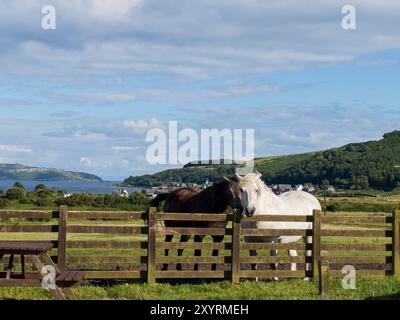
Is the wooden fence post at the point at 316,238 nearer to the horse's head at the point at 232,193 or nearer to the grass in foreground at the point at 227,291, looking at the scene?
the grass in foreground at the point at 227,291

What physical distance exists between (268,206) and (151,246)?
334cm

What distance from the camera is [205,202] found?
1747 centimetres

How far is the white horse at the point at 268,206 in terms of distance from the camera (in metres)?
15.7

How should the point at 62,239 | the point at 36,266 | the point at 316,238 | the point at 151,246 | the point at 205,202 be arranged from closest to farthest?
the point at 36,266 → the point at 62,239 → the point at 151,246 → the point at 316,238 → the point at 205,202

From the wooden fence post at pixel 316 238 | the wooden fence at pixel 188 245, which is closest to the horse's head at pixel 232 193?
the wooden fence at pixel 188 245

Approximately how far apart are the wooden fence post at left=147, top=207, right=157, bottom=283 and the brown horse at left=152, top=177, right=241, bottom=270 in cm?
170

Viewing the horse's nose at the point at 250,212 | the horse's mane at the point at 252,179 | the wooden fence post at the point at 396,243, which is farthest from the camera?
the wooden fence post at the point at 396,243

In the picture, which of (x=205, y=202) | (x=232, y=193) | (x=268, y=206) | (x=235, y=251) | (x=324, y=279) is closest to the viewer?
(x=324, y=279)

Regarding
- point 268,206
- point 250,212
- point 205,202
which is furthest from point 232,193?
point 205,202

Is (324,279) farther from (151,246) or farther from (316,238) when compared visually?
(151,246)

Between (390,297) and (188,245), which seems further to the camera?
(188,245)

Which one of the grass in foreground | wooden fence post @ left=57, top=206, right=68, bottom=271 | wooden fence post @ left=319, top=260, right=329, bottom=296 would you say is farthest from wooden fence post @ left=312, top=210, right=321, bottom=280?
wooden fence post @ left=57, top=206, right=68, bottom=271
